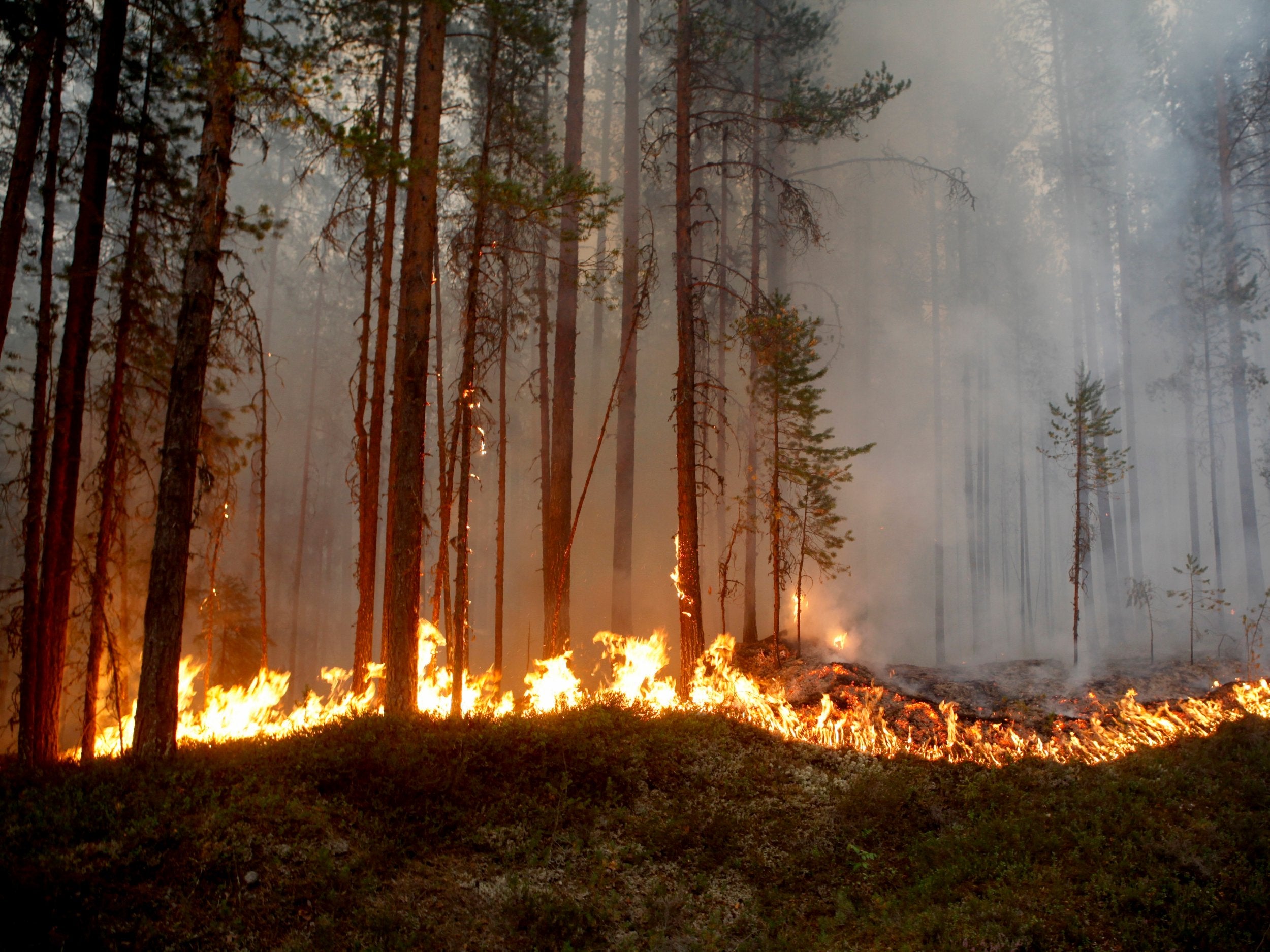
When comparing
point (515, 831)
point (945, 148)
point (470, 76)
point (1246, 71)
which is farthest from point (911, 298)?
point (515, 831)

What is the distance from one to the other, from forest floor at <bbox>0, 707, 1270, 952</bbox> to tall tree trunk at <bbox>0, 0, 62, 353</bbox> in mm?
5827

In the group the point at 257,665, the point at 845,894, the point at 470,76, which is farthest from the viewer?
the point at 257,665

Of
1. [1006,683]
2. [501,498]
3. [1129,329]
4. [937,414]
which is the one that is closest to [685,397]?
[501,498]

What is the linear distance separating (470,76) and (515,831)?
16814mm

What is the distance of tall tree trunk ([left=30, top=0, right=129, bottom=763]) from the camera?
8367 mm

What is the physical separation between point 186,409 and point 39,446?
2921mm

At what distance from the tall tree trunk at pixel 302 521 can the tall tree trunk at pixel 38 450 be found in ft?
53.1

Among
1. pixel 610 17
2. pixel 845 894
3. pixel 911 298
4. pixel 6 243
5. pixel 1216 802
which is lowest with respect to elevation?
pixel 845 894

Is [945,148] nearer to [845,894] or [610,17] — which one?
[610,17]

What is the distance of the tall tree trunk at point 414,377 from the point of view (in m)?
9.05

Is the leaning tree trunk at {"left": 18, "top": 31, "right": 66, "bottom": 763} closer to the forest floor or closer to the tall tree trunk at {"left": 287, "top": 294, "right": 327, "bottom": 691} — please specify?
the forest floor

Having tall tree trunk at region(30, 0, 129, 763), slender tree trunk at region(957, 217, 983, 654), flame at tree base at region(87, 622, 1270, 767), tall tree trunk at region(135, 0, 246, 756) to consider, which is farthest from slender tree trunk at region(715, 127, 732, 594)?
tall tree trunk at region(30, 0, 129, 763)

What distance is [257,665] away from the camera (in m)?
22.3

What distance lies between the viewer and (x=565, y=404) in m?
14.8
